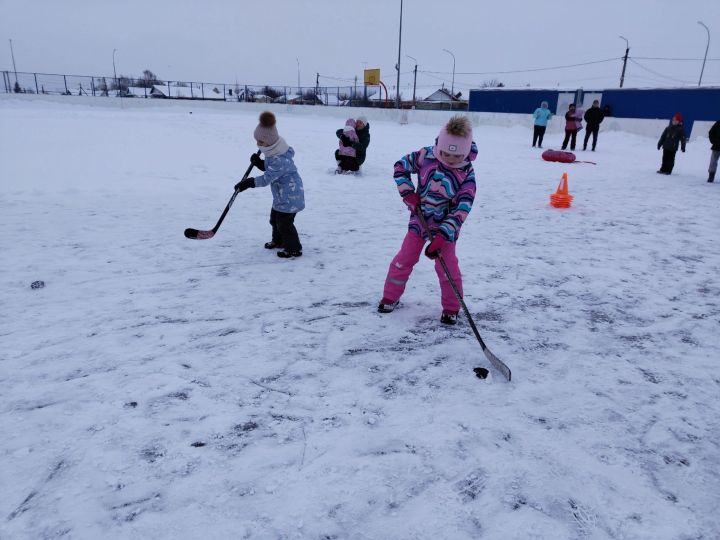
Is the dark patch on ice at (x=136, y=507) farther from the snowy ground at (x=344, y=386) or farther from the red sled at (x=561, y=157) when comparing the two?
the red sled at (x=561, y=157)

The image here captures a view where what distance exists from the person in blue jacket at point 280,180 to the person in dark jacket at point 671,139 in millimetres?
10177

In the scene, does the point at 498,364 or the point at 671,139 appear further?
the point at 671,139

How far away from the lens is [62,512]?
2.00 metres

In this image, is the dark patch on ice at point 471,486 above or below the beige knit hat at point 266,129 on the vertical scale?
below

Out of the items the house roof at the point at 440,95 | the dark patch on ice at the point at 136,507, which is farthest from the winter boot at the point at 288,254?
the house roof at the point at 440,95

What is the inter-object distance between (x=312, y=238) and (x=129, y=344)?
307 cm

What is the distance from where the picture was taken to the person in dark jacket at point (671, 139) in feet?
36.9

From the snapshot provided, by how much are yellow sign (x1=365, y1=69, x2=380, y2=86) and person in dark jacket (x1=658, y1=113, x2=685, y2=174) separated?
4245cm

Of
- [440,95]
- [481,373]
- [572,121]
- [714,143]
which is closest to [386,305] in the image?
[481,373]

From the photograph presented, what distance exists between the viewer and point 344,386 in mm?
Answer: 2939

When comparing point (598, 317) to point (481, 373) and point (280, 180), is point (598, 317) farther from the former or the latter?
point (280, 180)

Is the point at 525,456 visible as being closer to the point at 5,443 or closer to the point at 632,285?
the point at 5,443

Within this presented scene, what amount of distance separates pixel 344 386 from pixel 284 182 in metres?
2.87

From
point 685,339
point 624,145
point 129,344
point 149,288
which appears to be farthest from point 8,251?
point 624,145
